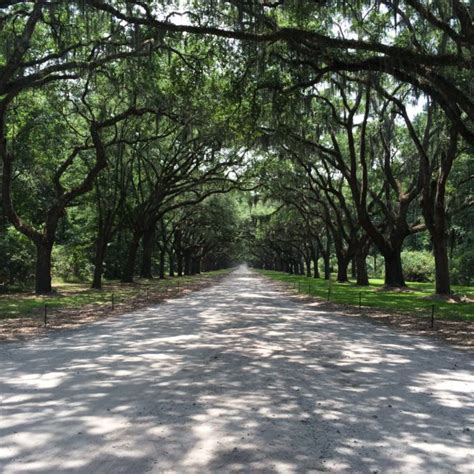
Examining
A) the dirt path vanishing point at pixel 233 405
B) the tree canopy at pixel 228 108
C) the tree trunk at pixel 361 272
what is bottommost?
the dirt path vanishing point at pixel 233 405

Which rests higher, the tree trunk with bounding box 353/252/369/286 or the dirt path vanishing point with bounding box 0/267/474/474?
the tree trunk with bounding box 353/252/369/286

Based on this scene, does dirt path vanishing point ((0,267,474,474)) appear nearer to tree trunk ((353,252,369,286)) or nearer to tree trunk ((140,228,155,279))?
tree trunk ((353,252,369,286))

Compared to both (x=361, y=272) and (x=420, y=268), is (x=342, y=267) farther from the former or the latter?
(x=420, y=268)

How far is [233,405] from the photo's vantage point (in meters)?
5.47

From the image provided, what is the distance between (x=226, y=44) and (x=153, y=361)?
437 inches

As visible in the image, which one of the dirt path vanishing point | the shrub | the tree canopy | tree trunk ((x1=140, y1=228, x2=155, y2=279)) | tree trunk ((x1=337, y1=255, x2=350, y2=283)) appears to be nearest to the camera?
the dirt path vanishing point

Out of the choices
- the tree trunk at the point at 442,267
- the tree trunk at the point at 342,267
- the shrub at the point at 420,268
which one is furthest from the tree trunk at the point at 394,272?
the shrub at the point at 420,268

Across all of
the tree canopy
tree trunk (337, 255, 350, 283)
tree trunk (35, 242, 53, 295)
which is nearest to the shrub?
the tree canopy

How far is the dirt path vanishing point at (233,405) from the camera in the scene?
13.2ft

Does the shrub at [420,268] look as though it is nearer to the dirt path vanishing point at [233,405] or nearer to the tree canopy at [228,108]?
the tree canopy at [228,108]

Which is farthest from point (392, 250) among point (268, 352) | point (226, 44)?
Result: point (268, 352)

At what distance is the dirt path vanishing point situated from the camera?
403 centimetres

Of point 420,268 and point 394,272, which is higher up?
point 394,272

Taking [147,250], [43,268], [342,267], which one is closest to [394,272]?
[342,267]
